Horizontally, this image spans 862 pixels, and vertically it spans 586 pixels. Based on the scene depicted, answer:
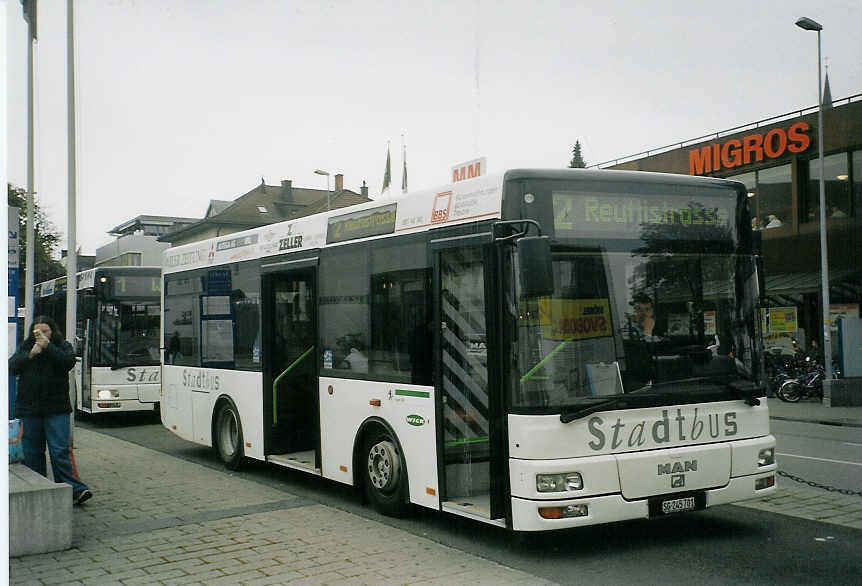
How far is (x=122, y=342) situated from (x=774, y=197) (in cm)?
2207

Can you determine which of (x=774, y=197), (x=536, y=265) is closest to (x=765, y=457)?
(x=536, y=265)

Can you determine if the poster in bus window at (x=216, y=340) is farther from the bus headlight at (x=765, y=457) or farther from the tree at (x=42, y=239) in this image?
the tree at (x=42, y=239)

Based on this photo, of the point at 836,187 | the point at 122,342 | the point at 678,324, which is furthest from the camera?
the point at 836,187

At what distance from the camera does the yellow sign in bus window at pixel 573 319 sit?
6684 mm

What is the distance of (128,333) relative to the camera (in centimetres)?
1825

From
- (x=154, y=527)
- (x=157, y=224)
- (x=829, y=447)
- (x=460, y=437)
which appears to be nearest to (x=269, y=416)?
(x=154, y=527)

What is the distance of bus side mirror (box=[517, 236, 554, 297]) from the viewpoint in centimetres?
634

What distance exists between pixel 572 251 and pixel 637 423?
145cm

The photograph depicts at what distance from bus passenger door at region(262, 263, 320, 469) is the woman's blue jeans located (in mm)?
2700

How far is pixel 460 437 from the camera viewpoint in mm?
7633

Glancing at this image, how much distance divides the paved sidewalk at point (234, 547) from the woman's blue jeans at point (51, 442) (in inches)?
20.4

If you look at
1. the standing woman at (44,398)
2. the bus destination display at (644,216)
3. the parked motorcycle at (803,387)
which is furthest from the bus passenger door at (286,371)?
the parked motorcycle at (803,387)

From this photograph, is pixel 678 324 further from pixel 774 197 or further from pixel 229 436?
pixel 774 197

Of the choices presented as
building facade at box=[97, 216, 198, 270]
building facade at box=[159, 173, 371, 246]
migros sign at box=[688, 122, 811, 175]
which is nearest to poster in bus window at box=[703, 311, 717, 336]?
migros sign at box=[688, 122, 811, 175]
